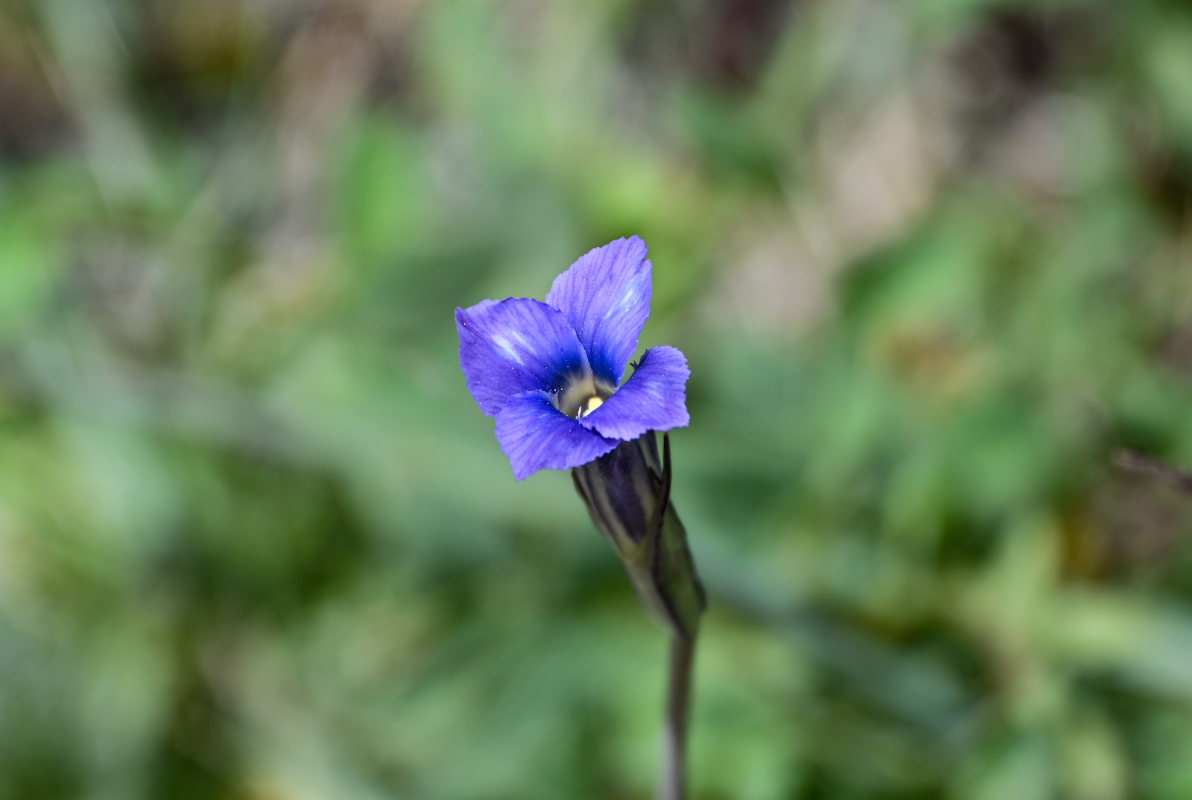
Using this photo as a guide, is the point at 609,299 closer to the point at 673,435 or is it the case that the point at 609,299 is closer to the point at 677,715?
the point at 677,715

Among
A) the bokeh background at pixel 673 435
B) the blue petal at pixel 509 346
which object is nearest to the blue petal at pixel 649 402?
the blue petal at pixel 509 346

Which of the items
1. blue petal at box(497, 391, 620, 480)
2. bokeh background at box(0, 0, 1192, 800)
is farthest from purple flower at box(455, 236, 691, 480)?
bokeh background at box(0, 0, 1192, 800)

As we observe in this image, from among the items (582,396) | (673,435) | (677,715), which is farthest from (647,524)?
(673,435)

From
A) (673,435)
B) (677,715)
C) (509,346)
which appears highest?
(673,435)

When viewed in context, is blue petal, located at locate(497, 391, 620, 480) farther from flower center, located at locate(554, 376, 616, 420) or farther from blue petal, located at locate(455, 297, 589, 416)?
flower center, located at locate(554, 376, 616, 420)

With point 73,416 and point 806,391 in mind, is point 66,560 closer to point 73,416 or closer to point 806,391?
point 73,416
